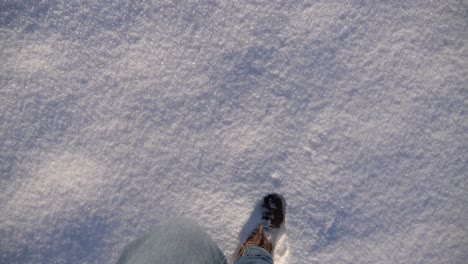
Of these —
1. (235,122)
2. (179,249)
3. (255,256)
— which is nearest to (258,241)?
(255,256)

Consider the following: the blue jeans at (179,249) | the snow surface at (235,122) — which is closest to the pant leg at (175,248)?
the blue jeans at (179,249)

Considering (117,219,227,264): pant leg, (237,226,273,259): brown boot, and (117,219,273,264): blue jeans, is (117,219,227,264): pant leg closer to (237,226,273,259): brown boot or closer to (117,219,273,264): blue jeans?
(117,219,273,264): blue jeans

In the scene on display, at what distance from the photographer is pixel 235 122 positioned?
3.52 feet

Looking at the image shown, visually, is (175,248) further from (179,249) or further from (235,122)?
(235,122)

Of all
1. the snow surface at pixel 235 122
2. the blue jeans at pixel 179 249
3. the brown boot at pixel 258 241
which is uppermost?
the snow surface at pixel 235 122

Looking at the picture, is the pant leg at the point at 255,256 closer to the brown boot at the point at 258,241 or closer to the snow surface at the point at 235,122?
the brown boot at the point at 258,241

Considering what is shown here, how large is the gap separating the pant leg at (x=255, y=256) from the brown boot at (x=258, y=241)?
0.11 feet

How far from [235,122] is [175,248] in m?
0.46

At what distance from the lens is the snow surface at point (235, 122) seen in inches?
41.6

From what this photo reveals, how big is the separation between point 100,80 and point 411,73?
43.7 inches

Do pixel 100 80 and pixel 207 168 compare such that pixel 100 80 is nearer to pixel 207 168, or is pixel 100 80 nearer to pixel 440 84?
pixel 207 168

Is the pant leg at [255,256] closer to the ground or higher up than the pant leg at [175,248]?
closer to the ground

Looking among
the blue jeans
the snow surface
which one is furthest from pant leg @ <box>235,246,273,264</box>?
the snow surface

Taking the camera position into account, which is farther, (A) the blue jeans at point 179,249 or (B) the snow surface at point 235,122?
(B) the snow surface at point 235,122
